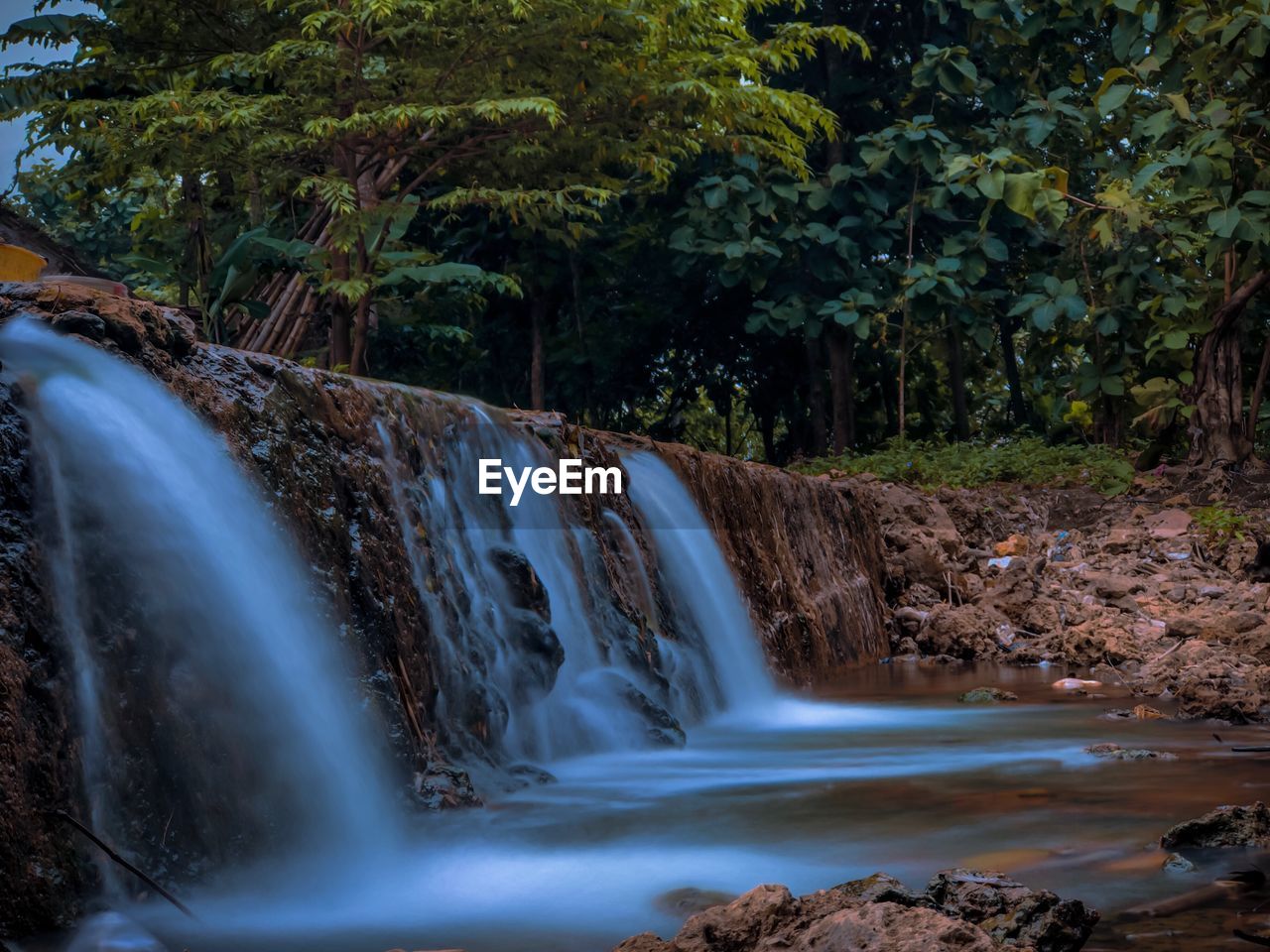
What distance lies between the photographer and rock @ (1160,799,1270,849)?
130 inches

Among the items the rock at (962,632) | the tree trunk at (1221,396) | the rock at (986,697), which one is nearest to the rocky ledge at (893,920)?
the rock at (986,697)

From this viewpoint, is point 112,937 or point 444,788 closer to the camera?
point 112,937

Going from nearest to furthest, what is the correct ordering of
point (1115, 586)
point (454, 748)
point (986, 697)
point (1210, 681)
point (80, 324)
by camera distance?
point (80, 324), point (454, 748), point (1210, 681), point (986, 697), point (1115, 586)

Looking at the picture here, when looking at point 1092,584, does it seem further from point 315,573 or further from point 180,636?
point 180,636

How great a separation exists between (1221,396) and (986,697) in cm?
814

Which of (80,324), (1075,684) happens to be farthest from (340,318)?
(80,324)

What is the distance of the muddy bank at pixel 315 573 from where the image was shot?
2.91 metres

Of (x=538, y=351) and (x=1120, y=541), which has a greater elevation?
(x=538, y=351)

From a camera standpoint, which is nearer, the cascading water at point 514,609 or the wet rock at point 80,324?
the wet rock at point 80,324

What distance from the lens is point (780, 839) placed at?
3.77 metres

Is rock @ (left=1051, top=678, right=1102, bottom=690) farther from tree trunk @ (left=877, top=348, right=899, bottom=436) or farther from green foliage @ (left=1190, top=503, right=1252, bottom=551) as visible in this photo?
tree trunk @ (left=877, top=348, right=899, bottom=436)

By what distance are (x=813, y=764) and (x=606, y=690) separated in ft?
3.56

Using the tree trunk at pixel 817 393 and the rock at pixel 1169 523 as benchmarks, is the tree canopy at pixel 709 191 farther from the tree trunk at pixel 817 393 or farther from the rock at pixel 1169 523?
the rock at pixel 1169 523

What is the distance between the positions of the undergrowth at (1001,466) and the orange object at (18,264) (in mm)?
9445
